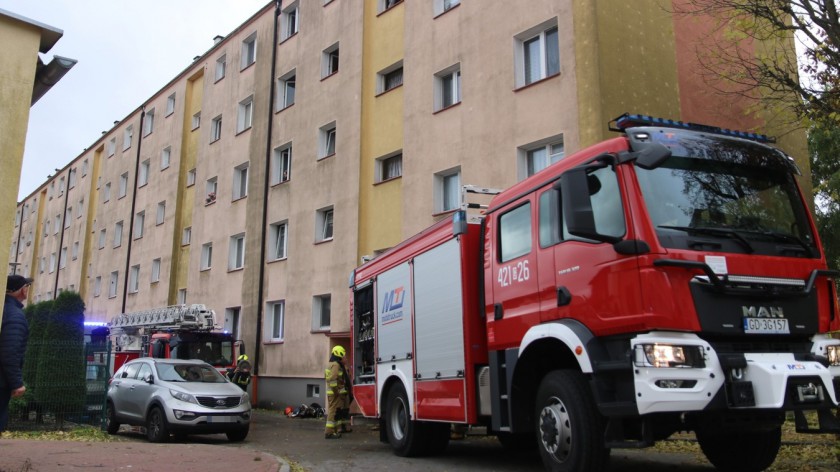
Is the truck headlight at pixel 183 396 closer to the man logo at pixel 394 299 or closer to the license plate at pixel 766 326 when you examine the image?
the man logo at pixel 394 299

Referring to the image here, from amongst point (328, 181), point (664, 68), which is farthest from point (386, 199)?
point (664, 68)

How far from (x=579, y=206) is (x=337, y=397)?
26.7 feet

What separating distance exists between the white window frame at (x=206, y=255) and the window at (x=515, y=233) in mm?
20693

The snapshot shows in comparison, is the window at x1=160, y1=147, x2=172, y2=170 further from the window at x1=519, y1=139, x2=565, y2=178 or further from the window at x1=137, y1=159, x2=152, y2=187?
the window at x1=519, y1=139, x2=565, y2=178

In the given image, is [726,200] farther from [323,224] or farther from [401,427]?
[323,224]

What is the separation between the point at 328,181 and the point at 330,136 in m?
1.81

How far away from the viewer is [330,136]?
2128 cm

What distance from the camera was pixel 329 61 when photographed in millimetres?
21891

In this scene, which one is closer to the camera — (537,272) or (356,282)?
(537,272)

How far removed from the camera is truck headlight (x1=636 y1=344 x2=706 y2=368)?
5.21 metres

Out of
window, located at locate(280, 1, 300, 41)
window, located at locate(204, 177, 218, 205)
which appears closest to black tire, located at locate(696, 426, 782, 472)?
window, located at locate(280, 1, 300, 41)

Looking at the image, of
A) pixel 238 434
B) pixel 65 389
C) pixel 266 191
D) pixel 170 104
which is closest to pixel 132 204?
pixel 170 104

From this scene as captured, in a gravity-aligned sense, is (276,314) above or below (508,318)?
above

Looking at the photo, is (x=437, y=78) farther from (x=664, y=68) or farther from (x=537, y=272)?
(x=537, y=272)
